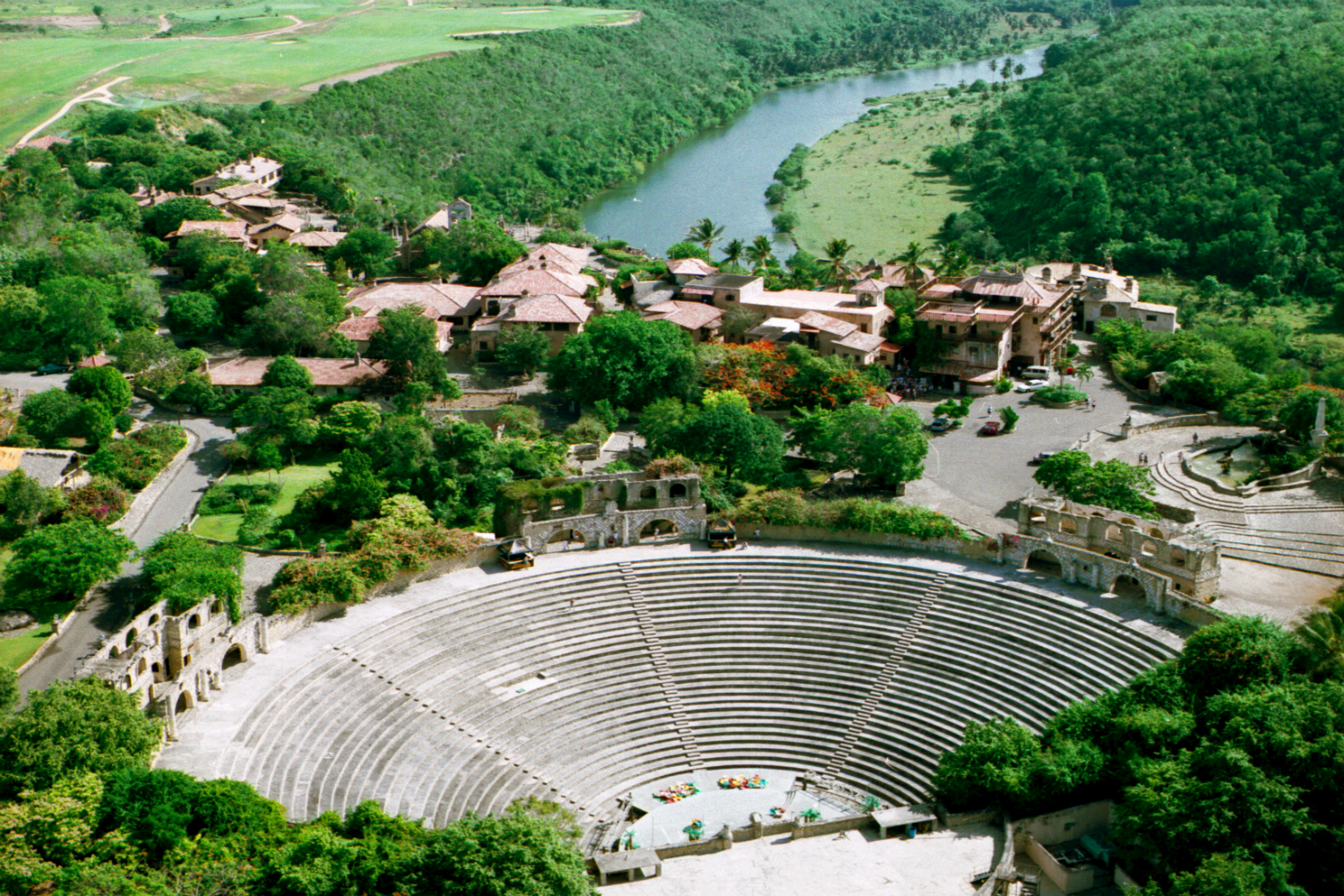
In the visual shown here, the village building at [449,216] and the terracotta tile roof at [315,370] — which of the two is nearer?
the terracotta tile roof at [315,370]

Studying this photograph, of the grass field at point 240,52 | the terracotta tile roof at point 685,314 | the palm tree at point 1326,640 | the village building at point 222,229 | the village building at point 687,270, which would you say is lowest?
the village building at point 687,270

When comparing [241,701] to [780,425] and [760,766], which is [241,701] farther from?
[780,425]

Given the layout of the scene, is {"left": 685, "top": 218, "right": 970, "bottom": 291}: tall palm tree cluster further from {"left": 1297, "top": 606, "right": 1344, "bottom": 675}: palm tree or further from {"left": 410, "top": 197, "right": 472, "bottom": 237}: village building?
{"left": 1297, "top": 606, "right": 1344, "bottom": 675}: palm tree

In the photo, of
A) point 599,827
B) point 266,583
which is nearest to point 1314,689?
point 599,827

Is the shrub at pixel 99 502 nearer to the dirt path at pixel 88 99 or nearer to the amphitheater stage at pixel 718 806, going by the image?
the amphitheater stage at pixel 718 806

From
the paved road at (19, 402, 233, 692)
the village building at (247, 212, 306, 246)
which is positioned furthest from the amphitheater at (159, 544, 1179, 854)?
the village building at (247, 212, 306, 246)

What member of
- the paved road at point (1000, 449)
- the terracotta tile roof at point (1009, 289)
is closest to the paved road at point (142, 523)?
the paved road at point (1000, 449)

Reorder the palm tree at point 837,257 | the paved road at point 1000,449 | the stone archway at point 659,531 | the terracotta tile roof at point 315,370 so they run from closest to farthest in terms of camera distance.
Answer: the stone archway at point 659,531
the paved road at point 1000,449
the terracotta tile roof at point 315,370
the palm tree at point 837,257

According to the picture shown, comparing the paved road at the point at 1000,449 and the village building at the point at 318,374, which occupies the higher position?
the village building at the point at 318,374
